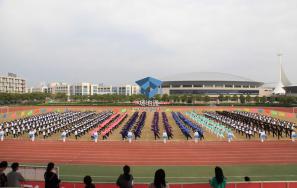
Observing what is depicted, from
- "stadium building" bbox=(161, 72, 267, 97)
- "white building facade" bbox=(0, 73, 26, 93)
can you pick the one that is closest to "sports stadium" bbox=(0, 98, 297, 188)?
"stadium building" bbox=(161, 72, 267, 97)

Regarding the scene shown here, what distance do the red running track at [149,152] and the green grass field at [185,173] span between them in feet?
3.12

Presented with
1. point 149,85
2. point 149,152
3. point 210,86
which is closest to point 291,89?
point 210,86

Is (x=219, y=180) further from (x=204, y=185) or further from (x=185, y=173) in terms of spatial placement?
(x=185, y=173)

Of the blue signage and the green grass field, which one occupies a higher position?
the blue signage

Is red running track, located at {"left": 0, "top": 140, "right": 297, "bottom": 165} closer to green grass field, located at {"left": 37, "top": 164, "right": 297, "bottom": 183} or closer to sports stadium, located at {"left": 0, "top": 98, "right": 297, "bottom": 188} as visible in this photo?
sports stadium, located at {"left": 0, "top": 98, "right": 297, "bottom": 188}

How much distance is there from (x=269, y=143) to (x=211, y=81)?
7845 cm

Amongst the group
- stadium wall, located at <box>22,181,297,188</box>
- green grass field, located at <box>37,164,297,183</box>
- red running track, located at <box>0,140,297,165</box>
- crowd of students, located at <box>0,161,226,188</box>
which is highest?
crowd of students, located at <box>0,161,226,188</box>

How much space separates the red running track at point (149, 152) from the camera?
616 inches

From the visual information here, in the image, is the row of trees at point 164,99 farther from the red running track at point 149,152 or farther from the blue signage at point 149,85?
the red running track at point 149,152

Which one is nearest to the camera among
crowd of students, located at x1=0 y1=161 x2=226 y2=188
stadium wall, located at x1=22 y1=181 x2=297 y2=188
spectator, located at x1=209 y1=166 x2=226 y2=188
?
crowd of students, located at x1=0 y1=161 x2=226 y2=188

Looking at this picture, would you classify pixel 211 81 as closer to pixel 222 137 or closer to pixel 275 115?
pixel 275 115

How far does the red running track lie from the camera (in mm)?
15641

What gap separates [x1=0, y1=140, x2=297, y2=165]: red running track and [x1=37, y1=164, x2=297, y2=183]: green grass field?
3.12ft

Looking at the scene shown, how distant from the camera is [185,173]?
13273 millimetres
